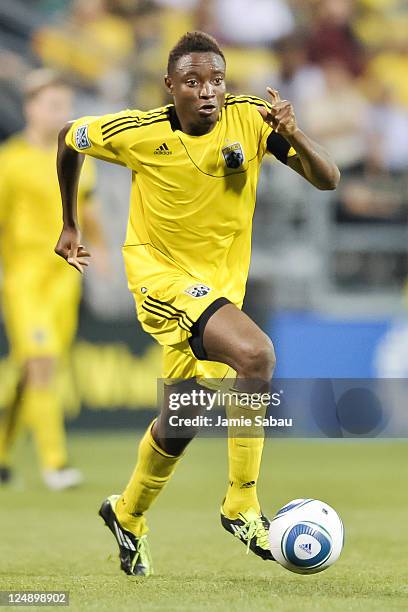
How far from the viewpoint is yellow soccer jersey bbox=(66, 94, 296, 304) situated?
520 cm

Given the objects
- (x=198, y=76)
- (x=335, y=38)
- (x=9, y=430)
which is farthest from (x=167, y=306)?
(x=335, y=38)

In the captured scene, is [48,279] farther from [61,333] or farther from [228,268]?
[228,268]

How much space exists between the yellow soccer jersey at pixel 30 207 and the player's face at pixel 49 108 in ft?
0.89

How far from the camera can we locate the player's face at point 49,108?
9.41 meters

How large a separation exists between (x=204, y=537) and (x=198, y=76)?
265 cm

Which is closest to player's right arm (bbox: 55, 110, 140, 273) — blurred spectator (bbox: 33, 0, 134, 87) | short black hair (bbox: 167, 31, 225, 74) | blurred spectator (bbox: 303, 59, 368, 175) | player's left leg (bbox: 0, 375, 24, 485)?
short black hair (bbox: 167, 31, 225, 74)

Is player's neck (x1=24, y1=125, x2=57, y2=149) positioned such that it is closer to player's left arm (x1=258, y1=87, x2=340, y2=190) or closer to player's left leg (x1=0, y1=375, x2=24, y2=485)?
player's left leg (x1=0, y1=375, x2=24, y2=485)

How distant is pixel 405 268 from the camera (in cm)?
1453

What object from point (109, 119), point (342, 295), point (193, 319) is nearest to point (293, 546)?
point (193, 319)

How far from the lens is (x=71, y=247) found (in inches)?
214

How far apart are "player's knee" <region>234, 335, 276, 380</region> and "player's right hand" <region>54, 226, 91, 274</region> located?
1076 millimetres

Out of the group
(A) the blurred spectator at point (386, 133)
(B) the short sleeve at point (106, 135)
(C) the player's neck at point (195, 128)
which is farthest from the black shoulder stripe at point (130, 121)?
(A) the blurred spectator at point (386, 133)

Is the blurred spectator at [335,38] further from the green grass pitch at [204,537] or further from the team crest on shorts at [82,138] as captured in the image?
the team crest on shorts at [82,138]

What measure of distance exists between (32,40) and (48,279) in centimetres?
570
